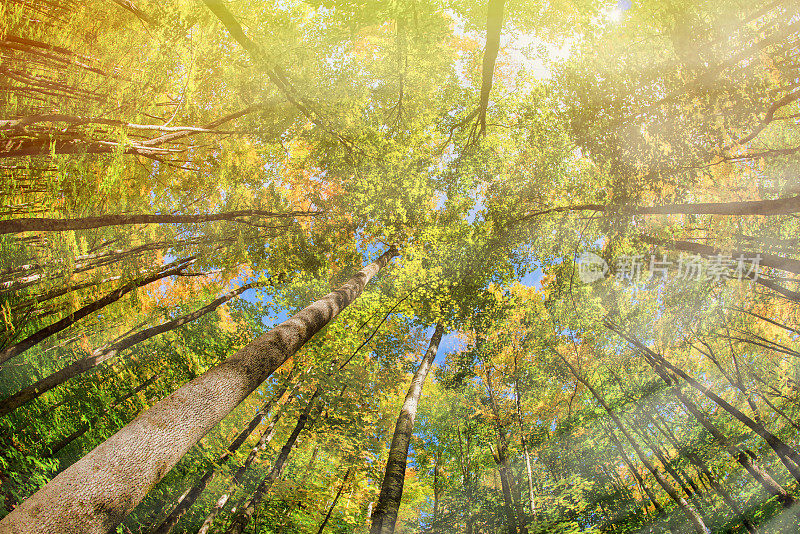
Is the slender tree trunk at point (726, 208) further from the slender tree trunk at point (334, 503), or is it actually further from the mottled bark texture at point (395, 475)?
the slender tree trunk at point (334, 503)

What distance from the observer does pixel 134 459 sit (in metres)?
2.08

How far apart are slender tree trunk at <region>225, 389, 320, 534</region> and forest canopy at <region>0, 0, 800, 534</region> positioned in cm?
12

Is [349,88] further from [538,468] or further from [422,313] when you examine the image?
[538,468]

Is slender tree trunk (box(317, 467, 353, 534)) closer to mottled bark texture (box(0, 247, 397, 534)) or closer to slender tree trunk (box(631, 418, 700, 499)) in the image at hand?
mottled bark texture (box(0, 247, 397, 534))

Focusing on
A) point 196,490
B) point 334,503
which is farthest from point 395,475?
point 196,490

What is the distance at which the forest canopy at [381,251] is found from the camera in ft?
12.5

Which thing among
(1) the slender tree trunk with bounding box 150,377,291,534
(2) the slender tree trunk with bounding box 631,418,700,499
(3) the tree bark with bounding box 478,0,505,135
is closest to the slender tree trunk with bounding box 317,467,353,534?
(1) the slender tree trunk with bounding box 150,377,291,534

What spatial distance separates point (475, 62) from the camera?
980 centimetres

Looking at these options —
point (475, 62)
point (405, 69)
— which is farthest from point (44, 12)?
point (475, 62)

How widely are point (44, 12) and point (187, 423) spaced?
193 inches

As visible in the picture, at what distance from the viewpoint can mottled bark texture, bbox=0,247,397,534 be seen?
1.68 meters

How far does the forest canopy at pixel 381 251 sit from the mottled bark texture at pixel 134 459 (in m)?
0.02

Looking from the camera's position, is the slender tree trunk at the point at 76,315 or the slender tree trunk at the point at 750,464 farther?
the slender tree trunk at the point at 750,464

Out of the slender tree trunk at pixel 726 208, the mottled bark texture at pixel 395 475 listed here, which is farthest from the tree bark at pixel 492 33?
the mottled bark texture at pixel 395 475
